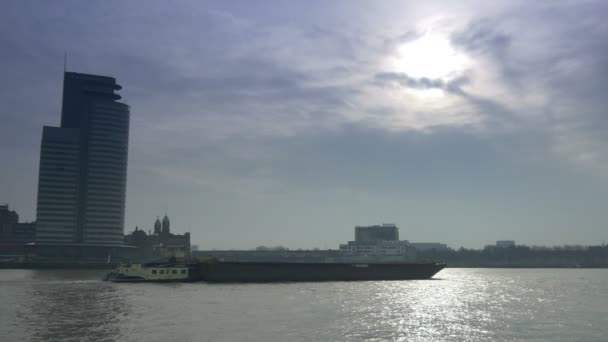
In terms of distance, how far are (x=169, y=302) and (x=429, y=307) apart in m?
32.6

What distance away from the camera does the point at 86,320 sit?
48.7 meters

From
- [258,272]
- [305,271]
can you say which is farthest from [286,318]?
[305,271]

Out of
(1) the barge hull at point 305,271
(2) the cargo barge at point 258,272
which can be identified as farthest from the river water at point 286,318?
(1) the barge hull at point 305,271

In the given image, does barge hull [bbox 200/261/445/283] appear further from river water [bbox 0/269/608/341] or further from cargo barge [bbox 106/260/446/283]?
river water [bbox 0/269/608/341]

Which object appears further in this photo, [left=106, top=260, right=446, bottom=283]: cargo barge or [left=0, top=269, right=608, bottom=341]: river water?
[left=106, top=260, right=446, bottom=283]: cargo barge

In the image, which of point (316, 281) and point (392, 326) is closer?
point (392, 326)

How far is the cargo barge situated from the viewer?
10800cm

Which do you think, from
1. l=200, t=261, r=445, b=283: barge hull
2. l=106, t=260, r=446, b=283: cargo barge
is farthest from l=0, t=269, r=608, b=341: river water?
l=200, t=261, r=445, b=283: barge hull

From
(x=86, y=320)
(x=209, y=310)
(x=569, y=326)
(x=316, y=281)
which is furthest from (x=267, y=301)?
(x=316, y=281)

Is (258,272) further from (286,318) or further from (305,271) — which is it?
(286,318)

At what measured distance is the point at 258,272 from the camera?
384ft

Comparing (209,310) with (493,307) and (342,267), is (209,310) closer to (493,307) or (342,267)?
(493,307)

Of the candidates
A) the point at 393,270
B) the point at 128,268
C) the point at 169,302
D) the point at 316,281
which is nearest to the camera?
the point at 169,302

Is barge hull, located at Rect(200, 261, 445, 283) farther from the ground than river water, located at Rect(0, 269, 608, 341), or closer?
farther from the ground
